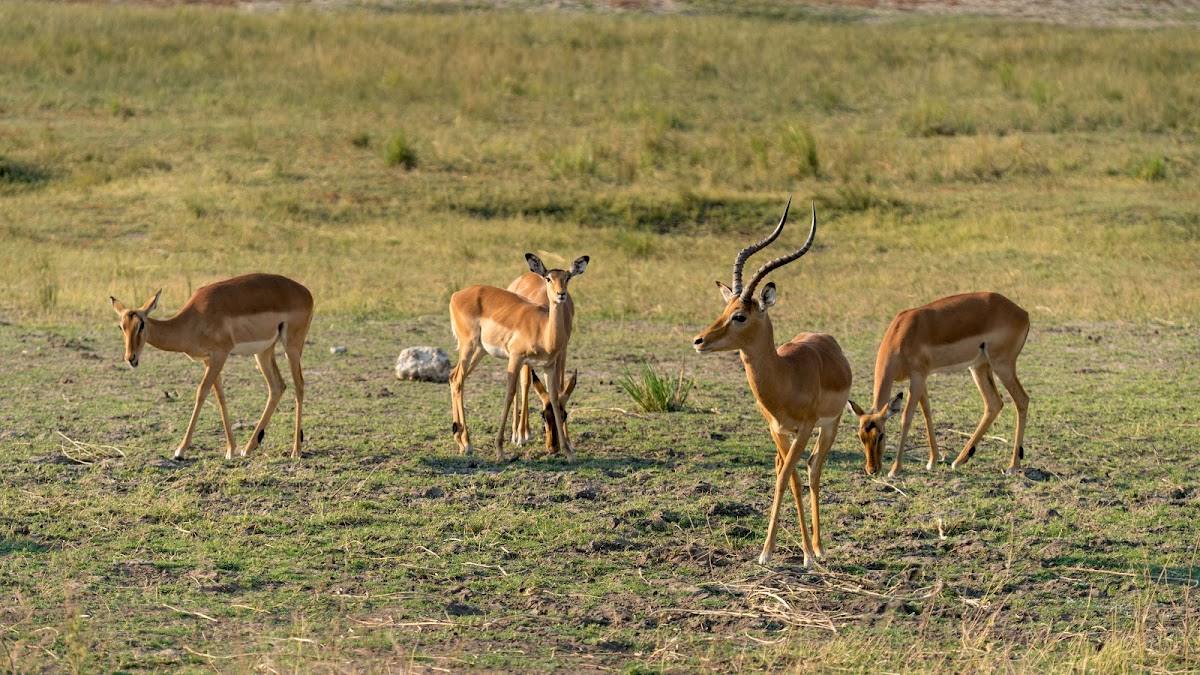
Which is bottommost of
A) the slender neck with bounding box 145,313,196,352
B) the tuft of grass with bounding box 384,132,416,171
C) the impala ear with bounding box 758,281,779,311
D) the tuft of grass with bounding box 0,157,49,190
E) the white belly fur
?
the tuft of grass with bounding box 0,157,49,190

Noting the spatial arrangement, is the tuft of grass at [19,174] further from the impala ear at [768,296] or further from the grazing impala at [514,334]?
the impala ear at [768,296]

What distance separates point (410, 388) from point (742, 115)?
43.7 ft

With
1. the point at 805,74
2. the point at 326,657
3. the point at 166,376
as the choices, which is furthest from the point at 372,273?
the point at 805,74

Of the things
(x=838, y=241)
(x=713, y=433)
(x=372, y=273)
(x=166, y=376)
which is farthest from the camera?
(x=838, y=241)

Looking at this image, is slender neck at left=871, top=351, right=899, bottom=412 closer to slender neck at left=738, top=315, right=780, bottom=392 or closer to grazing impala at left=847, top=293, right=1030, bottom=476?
→ grazing impala at left=847, top=293, right=1030, bottom=476

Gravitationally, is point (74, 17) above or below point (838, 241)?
above

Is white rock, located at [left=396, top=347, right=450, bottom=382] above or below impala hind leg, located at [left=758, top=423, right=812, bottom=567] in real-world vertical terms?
below

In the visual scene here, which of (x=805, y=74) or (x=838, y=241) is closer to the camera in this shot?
(x=838, y=241)

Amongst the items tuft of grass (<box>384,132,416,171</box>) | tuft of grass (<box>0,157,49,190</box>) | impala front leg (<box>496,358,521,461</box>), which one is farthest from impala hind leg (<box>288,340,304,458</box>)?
tuft of grass (<box>0,157,49,190</box>)

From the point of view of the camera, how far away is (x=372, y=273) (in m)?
13.8

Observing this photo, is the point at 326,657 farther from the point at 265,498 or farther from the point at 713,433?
the point at 713,433

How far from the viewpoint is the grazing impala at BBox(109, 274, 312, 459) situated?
26.1 ft

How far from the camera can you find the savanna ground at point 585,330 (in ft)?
18.6

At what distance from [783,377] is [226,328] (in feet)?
11.1
